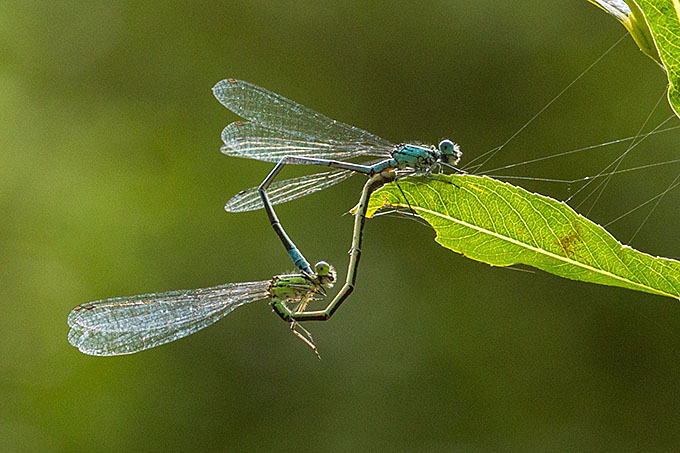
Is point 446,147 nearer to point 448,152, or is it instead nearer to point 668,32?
point 448,152

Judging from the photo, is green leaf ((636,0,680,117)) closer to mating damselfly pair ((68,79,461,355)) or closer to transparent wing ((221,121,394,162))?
mating damselfly pair ((68,79,461,355))

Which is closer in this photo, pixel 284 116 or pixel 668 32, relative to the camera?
pixel 668 32

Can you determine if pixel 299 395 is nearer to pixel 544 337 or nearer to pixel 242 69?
pixel 544 337

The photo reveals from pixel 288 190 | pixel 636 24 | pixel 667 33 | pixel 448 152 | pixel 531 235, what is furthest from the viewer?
pixel 288 190

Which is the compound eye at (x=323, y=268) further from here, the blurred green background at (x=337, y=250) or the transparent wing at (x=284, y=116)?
the blurred green background at (x=337, y=250)

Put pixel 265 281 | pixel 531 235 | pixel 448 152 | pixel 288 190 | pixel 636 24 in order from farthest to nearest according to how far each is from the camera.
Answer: pixel 288 190 < pixel 265 281 < pixel 448 152 < pixel 531 235 < pixel 636 24

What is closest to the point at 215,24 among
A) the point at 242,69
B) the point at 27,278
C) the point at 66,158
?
the point at 242,69

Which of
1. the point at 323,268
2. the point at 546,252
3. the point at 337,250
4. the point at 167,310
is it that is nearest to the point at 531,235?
the point at 546,252
